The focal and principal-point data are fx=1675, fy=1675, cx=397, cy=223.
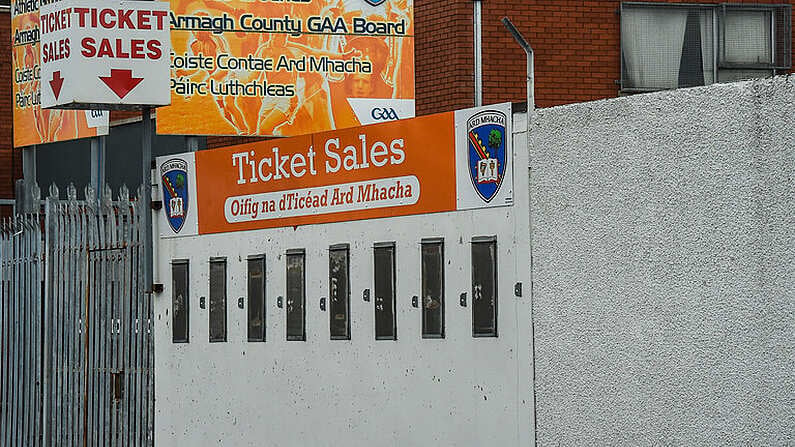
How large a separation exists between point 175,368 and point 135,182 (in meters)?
10.4

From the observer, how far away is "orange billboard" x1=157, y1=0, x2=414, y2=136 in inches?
714

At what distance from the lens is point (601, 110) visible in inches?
384

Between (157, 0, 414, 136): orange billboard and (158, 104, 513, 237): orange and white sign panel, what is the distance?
13.7 feet

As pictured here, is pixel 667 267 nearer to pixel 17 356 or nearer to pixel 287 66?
pixel 17 356

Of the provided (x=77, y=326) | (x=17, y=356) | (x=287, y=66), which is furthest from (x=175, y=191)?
(x=287, y=66)

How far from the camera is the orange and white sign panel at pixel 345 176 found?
10.7 m

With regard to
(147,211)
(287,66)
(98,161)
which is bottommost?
(147,211)

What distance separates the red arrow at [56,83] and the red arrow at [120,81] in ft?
1.32

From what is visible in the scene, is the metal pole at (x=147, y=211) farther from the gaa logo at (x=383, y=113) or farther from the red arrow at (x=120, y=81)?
the gaa logo at (x=383, y=113)

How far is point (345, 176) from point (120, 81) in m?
2.78

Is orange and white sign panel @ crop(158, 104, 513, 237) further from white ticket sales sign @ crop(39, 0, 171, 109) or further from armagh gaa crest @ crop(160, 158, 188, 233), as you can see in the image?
white ticket sales sign @ crop(39, 0, 171, 109)

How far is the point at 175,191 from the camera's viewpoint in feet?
45.8

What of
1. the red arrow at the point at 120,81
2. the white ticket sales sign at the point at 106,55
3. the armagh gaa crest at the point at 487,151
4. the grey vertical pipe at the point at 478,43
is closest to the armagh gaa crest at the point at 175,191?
the white ticket sales sign at the point at 106,55

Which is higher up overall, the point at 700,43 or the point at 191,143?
the point at 700,43
